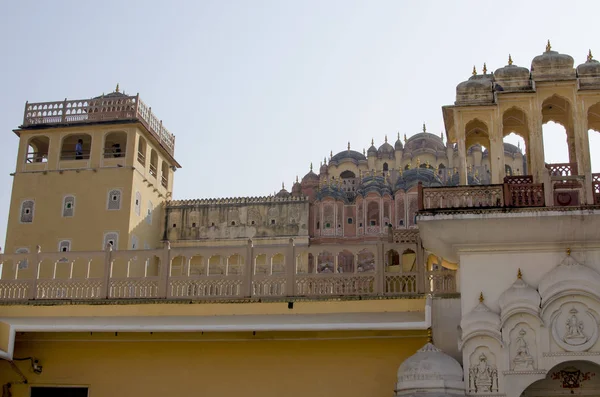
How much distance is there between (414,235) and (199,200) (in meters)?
23.0

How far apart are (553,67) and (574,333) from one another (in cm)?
412

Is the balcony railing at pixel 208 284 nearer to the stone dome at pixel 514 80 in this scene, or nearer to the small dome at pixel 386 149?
the stone dome at pixel 514 80

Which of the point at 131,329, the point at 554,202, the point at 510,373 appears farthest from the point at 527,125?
the point at 131,329

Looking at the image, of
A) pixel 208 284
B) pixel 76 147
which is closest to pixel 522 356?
pixel 208 284

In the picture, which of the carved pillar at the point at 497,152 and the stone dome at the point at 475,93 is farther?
the stone dome at the point at 475,93

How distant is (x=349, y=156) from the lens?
5388 centimetres

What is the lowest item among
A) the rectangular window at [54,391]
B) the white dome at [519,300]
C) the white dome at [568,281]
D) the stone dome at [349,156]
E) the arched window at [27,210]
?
the rectangular window at [54,391]

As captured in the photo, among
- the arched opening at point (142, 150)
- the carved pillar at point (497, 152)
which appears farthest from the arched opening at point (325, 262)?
the carved pillar at point (497, 152)

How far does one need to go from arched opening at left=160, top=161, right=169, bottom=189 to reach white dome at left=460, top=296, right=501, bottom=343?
24.5 meters

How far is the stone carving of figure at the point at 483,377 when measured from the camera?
1084 centimetres

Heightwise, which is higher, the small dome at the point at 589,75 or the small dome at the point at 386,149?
the small dome at the point at 386,149

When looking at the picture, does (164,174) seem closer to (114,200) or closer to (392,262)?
(114,200)

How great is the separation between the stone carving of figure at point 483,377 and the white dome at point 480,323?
32cm

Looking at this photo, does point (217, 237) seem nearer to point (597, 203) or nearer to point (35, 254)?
point (35, 254)
